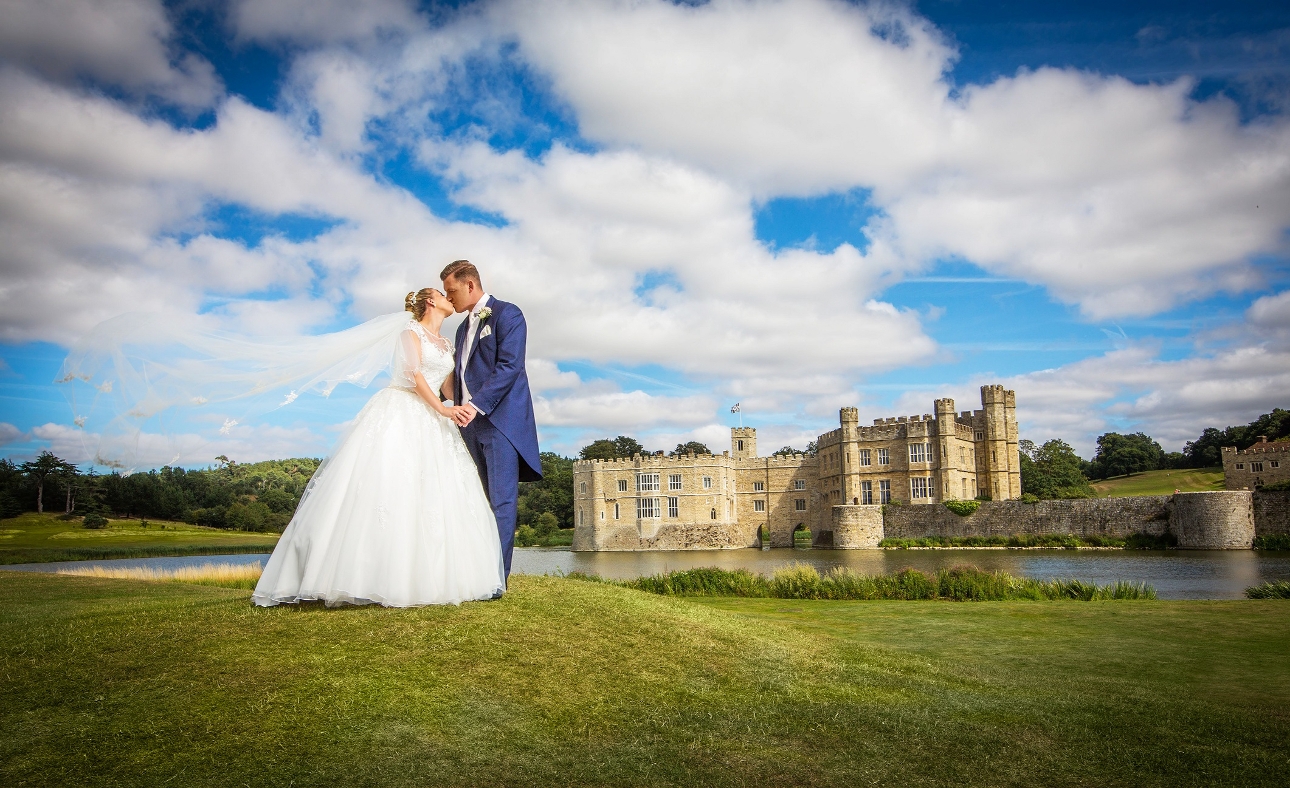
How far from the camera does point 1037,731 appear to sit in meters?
5.26

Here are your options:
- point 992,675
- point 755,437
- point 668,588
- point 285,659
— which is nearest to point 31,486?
point 668,588

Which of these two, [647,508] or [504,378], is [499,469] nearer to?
[504,378]

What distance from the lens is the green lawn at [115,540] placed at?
112ft

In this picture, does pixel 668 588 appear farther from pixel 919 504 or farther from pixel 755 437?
pixel 755 437

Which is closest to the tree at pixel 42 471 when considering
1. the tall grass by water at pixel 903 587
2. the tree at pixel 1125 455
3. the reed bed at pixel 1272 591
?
the tall grass by water at pixel 903 587

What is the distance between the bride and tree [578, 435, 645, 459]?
90.9 meters

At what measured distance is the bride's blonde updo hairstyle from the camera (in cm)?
773

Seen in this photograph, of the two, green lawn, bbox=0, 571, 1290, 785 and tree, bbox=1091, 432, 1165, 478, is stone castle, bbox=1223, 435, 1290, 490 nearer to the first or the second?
tree, bbox=1091, 432, 1165, 478

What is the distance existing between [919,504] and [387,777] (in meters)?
56.9

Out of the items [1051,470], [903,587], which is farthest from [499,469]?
[1051,470]

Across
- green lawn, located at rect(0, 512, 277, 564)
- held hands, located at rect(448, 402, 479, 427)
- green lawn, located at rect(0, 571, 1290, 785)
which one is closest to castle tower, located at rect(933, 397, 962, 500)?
green lawn, located at rect(0, 512, 277, 564)

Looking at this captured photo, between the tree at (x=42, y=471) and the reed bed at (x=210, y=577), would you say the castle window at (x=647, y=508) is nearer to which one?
the tree at (x=42, y=471)

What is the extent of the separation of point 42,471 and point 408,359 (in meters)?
43.6

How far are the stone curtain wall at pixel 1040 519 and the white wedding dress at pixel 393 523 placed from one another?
50.6 meters
